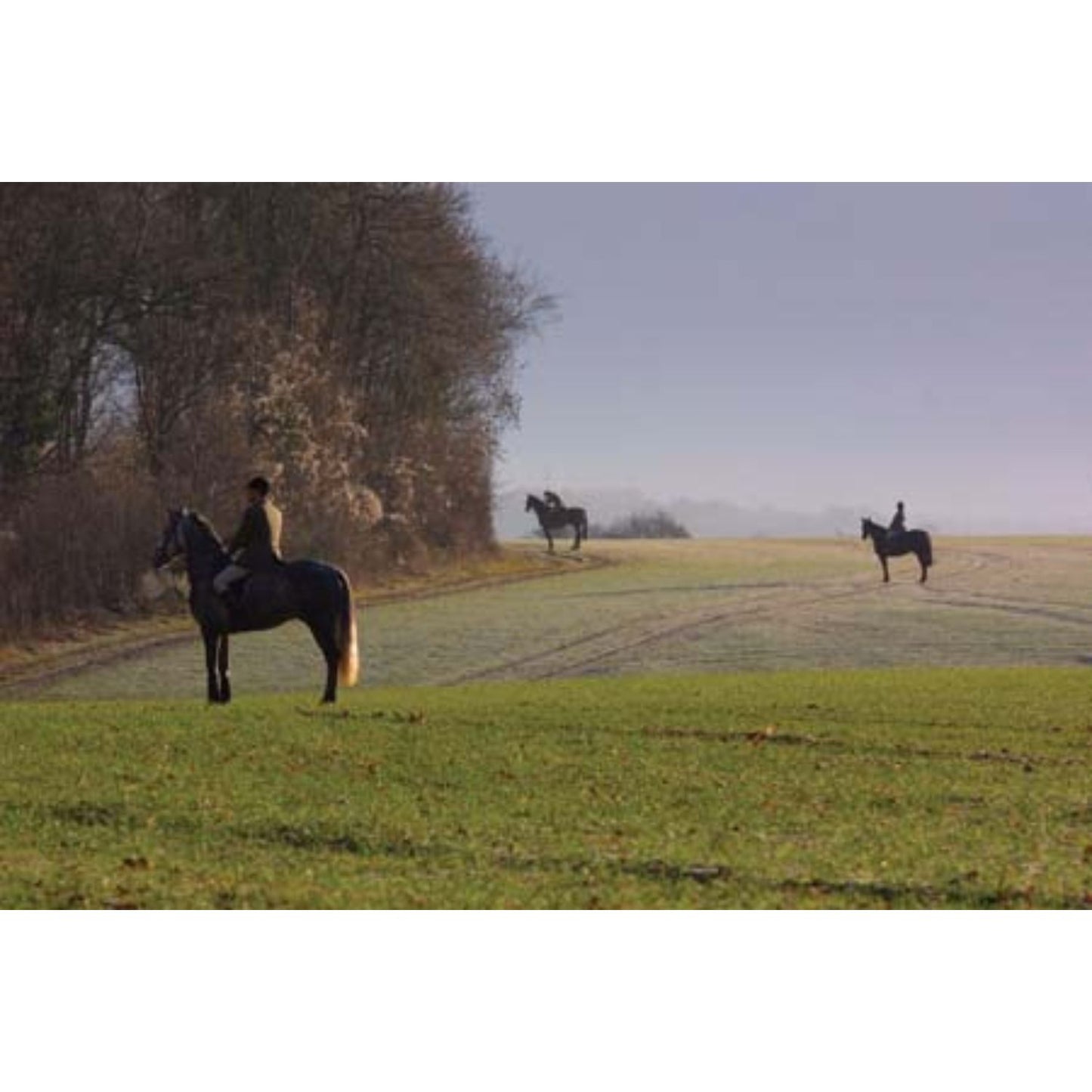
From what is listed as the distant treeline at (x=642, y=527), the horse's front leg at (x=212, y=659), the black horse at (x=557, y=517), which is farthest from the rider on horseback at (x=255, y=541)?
the distant treeline at (x=642, y=527)

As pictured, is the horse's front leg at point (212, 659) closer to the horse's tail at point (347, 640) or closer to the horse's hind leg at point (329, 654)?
the horse's hind leg at point (329, 654)

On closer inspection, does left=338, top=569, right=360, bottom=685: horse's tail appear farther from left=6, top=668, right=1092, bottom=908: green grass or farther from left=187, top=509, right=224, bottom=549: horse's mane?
left=187, top=509, right=224, bottom=549: horse's mane

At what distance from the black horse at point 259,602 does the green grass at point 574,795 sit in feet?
0.77

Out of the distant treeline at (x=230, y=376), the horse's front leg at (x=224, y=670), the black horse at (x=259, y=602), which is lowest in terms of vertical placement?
the horse's front leg at (x=224, y=670)

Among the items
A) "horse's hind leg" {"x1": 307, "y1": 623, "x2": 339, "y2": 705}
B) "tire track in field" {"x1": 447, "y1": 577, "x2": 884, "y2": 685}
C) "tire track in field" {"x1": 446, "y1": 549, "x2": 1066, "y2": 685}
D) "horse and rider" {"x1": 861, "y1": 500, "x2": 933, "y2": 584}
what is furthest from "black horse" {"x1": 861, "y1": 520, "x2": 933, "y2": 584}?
"horse's hind leg" {"x1": 307, "y1": 623, "x2": 339, "y2": 705}

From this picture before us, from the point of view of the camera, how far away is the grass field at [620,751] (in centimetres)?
759

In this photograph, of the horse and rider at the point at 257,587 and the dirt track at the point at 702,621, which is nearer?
the horse and rider at the point at 257,587

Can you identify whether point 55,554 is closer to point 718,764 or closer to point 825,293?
point 718,764

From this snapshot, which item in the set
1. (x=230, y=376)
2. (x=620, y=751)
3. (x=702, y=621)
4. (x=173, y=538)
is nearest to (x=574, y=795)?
(x=620, y=751)

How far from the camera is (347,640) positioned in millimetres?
9570

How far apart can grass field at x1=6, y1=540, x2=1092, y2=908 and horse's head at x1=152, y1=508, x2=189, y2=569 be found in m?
0.51

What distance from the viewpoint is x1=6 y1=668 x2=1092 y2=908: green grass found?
7.51 metres

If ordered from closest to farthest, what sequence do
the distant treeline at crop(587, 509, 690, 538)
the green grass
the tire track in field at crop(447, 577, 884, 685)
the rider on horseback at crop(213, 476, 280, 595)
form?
1. the green grass
2. the rider on horseback at crop(213, 476, 280, 595)
3. the tire track in field at crop(447, 577, 884, 685)
4. the distant treeline at crop(587, 509, 690, 538)

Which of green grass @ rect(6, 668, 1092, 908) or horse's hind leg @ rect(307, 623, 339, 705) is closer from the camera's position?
green grass @ rect(6, 668, 1092, 908)
